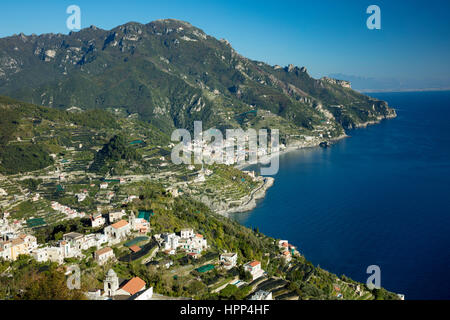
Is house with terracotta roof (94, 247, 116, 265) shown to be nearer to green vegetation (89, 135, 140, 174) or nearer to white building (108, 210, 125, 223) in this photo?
white building (108, 210, 125, 223)

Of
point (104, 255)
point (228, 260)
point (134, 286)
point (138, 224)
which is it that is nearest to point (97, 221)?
point (138, 224)

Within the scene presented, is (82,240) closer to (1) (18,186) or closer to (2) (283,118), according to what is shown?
(1) (18,186)

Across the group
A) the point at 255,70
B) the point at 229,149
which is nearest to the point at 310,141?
the point at 229,149

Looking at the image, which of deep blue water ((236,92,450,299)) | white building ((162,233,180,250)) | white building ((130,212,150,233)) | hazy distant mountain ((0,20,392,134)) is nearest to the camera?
white building ((162,233,180,250))

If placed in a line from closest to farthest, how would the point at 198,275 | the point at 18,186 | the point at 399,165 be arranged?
the point at 198,275, the point at 18,186, the point at 399,165

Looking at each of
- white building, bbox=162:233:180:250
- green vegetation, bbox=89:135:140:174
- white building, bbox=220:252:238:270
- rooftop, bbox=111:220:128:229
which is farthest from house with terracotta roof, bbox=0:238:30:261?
green vegetation, bbox=89:135:140:174
